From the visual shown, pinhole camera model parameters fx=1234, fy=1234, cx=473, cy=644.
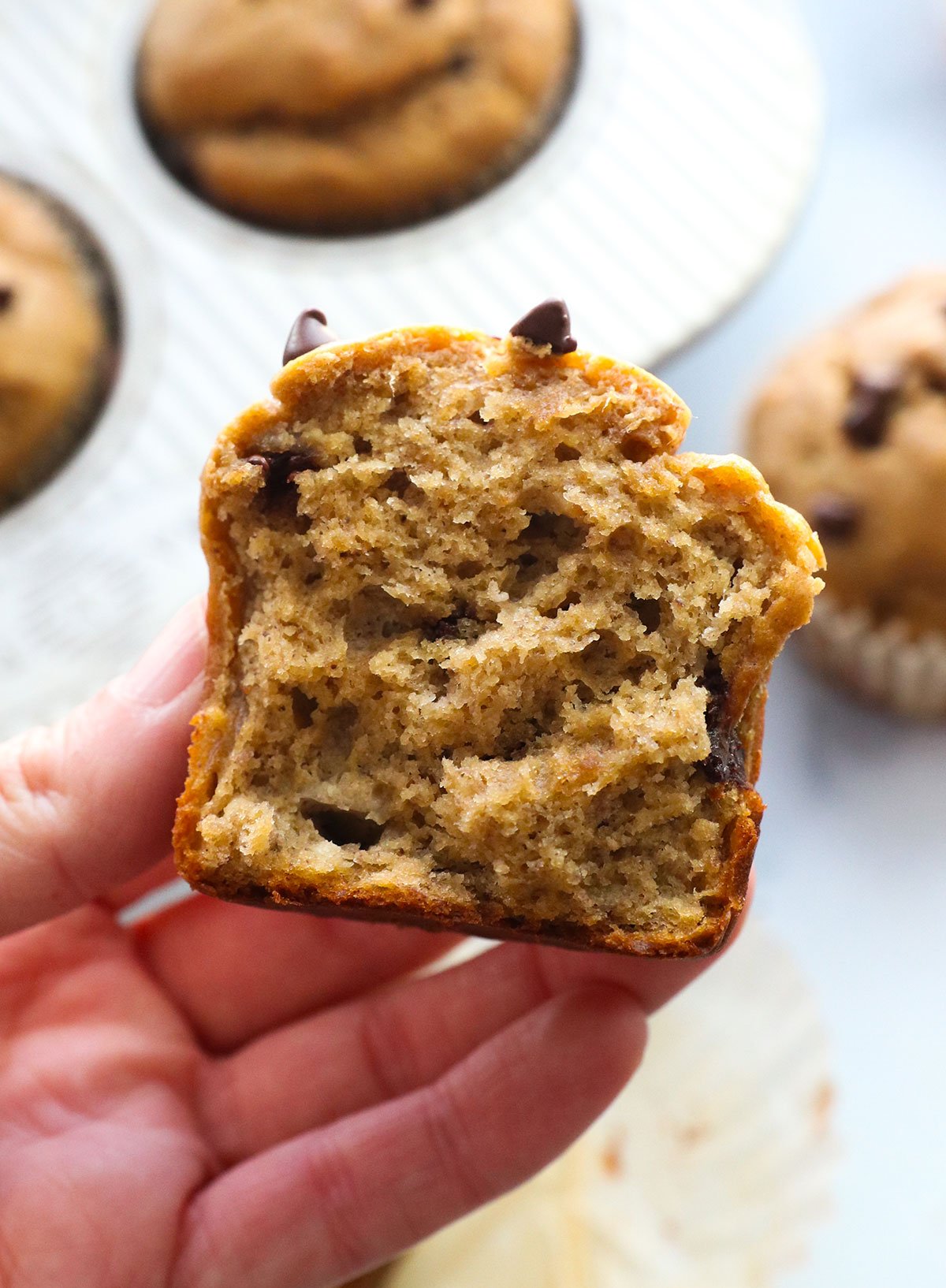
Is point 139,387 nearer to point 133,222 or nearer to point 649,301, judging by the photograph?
point 133,222

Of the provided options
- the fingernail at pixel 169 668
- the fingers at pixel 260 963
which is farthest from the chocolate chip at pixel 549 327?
the fingers at pixel 260 963

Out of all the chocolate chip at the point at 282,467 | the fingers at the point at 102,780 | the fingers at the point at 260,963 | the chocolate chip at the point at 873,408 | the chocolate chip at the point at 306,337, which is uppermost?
the chocolate chip at the point at 306,337

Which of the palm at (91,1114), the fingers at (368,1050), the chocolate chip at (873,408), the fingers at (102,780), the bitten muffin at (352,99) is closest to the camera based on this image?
the fingers at (102,780)

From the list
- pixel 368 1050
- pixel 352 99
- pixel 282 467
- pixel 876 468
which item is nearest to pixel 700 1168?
pixel 368 1050

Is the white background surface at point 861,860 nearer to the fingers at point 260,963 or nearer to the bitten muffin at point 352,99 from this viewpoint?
the bitten muffin at point 352,99

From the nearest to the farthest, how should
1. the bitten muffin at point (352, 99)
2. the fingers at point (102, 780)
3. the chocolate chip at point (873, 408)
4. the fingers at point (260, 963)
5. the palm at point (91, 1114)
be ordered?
1. the fingers at point (102, 780)
2. the palm at point (91, 1114)
3. the fingers at point (260, 963)
4. the chocolate chip at point (873, 408)
5. the bitten muffin at point (352, 99)

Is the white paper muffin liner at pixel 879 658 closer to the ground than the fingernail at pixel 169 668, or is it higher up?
closer to the ground

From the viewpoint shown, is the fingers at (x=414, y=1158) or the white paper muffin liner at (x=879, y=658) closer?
the fingers at (x=414, y=1158)
